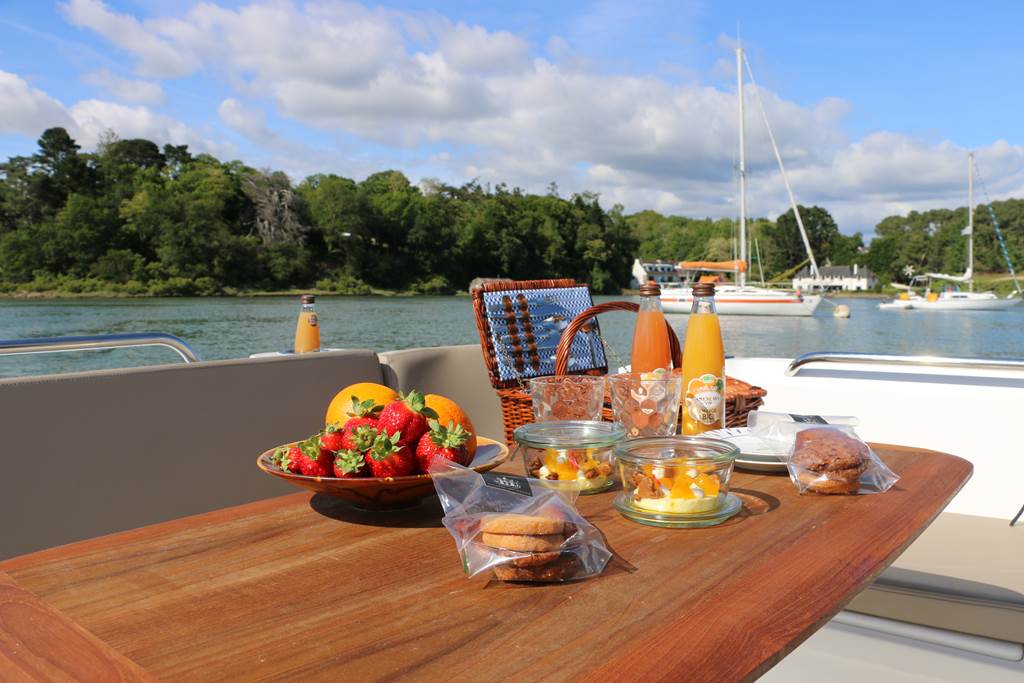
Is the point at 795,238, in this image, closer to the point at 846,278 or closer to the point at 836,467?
the point at 846,278

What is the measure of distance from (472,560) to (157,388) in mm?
1229

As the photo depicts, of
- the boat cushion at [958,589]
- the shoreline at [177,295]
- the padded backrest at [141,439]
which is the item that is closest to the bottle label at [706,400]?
the boat cushion at [958,589]

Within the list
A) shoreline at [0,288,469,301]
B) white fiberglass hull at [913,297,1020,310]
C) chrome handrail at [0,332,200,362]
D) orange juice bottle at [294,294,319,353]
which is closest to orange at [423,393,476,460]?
chrome handrail at [0,332,200,362]

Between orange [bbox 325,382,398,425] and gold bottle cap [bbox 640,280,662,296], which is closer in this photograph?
orange [bbox 325,382,398,425]

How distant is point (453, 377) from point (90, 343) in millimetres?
1056

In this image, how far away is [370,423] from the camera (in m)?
0.97

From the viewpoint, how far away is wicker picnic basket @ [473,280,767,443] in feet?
5.06

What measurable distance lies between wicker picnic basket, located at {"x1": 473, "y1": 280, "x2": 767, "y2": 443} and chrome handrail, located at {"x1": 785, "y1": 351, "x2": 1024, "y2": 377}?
0.81m

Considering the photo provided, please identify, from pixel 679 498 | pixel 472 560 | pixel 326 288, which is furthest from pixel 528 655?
pixel 326 288

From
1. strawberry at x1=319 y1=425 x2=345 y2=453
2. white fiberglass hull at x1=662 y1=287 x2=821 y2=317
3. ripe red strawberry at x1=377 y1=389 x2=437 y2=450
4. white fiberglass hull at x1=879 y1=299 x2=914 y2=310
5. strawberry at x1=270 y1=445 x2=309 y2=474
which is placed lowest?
white fiberglass hull at x1=879 y1=299 x2=914 y2=310

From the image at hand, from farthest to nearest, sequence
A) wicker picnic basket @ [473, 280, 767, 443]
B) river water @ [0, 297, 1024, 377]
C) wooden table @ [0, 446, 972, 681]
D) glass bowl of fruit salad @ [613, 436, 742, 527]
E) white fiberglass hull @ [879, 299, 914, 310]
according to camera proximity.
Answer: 1. white fiberglass hull @ [879, 299, 914, 310]
2. river water @ [0, 297, 1024, 377]
3. wicker picnic basket @ [473, 280, 767, 443]
4. glass bowl of fruit salad @ [613, 436, 742, 527]
5. wooden table @ [0, 446, 972, 681]

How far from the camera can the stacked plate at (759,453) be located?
3.81 feet

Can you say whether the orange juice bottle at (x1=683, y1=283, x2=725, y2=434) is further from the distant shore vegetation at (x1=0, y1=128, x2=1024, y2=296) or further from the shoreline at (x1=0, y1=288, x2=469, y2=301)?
the distant shore vegetation at (x1=0, y1=128, x2=1024, y2=296)

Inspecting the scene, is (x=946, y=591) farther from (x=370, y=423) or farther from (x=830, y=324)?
(x=830, y=324)
